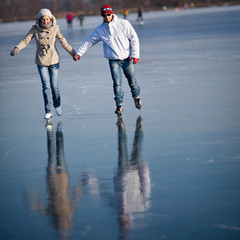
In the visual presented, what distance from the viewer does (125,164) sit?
5.62 metres

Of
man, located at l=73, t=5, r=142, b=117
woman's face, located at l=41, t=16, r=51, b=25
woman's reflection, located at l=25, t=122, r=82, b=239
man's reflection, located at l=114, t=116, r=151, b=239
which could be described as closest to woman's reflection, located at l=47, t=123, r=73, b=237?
woman's reflection, located at l=25, t=122, r=82, b=239

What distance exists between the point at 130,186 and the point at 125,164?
0.79 meters

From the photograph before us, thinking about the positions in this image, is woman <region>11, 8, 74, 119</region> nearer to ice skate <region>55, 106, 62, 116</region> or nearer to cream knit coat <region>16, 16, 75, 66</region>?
cream knit coat <region>16, 16, 75, 66</region>

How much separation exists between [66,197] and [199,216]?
3.56 feet

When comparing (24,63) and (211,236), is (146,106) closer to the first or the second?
(211,236)

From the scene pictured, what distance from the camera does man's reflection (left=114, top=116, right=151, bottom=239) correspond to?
4094 millimetres

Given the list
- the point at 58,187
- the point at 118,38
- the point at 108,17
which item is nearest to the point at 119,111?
the point at 118,38

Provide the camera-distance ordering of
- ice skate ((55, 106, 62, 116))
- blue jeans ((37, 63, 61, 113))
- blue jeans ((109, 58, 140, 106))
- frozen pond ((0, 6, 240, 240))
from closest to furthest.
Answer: frozen pond ((0, 6, 240, 240))
blue jeans ((37, 63, 61, 113))
blue jeans ((109, 58, 140, 106))
ice skate ((55, 106, 62, 116))

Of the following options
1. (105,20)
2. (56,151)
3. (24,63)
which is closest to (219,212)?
(56,151)

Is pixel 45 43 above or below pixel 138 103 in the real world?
above

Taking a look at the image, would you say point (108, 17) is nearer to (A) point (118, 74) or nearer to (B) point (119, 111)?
(A) point (118, 74)

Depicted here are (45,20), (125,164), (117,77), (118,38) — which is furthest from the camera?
(117,77)

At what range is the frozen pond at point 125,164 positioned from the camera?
3.96 m

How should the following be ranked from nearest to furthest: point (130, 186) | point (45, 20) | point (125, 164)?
point (130, 186)
point (125, 164)
point (45, 20)
